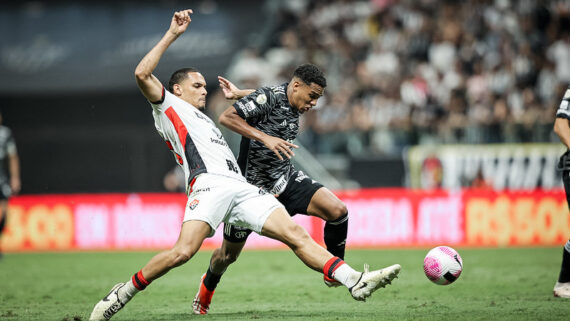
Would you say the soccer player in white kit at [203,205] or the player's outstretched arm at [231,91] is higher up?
the player's outstretched arm at [231,91]

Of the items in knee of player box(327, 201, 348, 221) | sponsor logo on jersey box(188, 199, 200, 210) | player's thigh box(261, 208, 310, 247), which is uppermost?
sponsor logo on jersey box(188, 199, 200, 210)

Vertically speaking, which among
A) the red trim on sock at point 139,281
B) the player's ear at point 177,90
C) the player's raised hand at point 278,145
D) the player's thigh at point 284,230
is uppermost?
the player's ear at point 177,90

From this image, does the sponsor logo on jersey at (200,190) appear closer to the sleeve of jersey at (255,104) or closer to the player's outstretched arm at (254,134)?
the player's outstretched arm at (254,134)

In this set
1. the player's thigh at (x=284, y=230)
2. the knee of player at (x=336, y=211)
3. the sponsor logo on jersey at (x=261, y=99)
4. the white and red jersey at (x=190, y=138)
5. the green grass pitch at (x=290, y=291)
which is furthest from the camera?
the knee of player at (x=336, y=211)

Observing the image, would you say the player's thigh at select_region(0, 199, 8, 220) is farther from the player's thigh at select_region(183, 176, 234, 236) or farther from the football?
the football

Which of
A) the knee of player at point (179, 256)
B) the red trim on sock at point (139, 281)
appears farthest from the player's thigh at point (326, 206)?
the red trim on sock at point (139, 281)

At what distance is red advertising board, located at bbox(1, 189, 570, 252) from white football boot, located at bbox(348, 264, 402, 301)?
9.66 meters

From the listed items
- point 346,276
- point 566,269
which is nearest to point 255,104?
point 346,276

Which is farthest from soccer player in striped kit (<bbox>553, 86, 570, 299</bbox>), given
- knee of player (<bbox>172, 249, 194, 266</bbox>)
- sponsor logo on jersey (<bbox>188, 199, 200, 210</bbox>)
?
knee of player (<bbox>172, 249, 194, 266</bbox>)

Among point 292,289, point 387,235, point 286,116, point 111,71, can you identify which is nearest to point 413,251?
point 387,235

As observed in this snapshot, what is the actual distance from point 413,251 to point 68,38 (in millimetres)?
12036

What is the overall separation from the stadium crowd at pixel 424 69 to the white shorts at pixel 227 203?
9.97 m

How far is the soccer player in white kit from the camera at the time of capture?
6.46 m

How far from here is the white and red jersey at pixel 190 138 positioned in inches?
270
